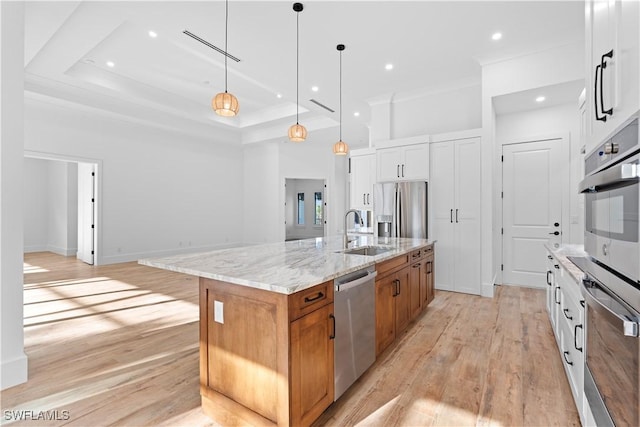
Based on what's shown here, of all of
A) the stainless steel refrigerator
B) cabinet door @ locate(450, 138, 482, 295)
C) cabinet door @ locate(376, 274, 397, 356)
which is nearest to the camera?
cabinet door @ locate(376, 274, 397, 356)

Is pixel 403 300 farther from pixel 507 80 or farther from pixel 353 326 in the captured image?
pixel 507 80

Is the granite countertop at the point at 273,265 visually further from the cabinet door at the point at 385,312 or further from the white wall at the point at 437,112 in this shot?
the white wall at the point at 437,112

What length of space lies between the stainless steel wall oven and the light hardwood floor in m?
0.86

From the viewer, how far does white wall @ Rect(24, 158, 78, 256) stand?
329 inches

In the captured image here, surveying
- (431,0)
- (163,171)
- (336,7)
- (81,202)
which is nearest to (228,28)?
(336,7)

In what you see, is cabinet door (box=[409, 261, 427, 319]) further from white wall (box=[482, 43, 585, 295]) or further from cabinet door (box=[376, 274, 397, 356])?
white wall (box=[482, 43, 585, 295])

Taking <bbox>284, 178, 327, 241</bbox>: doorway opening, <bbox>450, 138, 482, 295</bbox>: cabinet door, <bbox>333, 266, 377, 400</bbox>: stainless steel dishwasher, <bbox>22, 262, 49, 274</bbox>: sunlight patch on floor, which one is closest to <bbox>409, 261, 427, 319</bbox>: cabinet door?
<bbox>333, 266, 377, 400</bbox>: stainless steel dishwasher

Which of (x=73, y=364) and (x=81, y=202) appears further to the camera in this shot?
(x=81, y=202)

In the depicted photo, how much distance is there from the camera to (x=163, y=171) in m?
7.89

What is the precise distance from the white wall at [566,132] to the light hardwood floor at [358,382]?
1.26m

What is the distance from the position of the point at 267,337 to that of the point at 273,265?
0.56 m

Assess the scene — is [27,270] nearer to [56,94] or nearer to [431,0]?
[56,94]

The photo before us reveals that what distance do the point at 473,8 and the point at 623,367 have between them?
3634 mm

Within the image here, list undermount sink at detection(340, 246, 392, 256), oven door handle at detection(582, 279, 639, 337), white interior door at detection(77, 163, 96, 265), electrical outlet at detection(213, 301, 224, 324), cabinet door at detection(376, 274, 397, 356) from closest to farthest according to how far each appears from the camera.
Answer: oven door handle at detection(582, 279, 639, 337) → electrical outlet at detection(213, 301, 224, 324) → cabinet door at detection(376, 274, 397, 356) → undermount sink at detection(340, 246, 392, 256) → white interior door at detection(77, 163, 96, 265)
